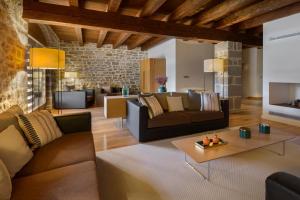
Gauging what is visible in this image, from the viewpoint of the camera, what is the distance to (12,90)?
2791 mm

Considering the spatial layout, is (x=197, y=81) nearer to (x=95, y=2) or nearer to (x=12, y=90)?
(x=95, y=2)

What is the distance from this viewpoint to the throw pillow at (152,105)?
3.37m

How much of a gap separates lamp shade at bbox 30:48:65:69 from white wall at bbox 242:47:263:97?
902 centimetres

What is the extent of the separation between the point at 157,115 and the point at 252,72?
313 inches

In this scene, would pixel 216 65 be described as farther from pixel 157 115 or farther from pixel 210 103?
pixel 157 115

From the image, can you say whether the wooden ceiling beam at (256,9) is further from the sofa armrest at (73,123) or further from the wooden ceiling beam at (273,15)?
the sofa armrest at (73,123)

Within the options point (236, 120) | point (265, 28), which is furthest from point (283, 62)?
point (236, 120)

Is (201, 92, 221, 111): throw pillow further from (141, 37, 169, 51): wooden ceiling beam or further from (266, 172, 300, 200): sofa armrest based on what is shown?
(141, 37, 169, 51): wooden ceiling beam

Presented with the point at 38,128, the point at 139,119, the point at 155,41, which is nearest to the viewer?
the point at 38,128

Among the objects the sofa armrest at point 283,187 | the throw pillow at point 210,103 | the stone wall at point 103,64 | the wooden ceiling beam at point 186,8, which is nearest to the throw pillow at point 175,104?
the throw pillow at point 210,103

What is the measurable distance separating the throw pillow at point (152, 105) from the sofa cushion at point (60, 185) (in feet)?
6.49

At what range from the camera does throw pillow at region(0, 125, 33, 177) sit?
135 centimetres

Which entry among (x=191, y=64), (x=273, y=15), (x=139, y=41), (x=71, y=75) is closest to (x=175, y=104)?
(x=273, y=15)

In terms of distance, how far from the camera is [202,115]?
3709 millimetres
